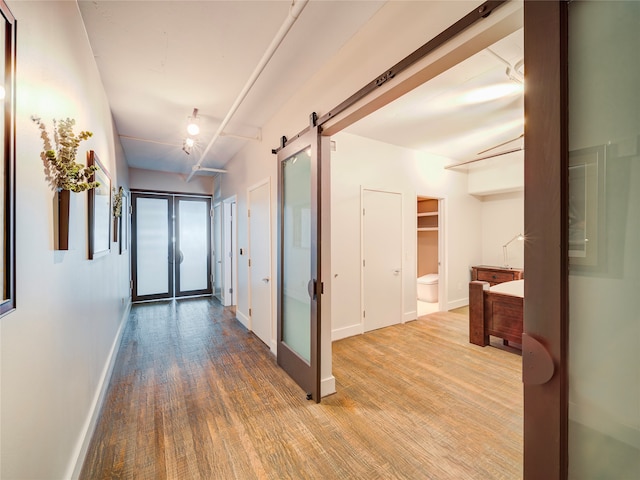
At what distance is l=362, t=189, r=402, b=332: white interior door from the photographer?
4.06 meters

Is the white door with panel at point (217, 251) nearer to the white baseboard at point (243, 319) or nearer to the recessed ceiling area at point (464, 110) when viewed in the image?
the white baseboard at point (243, 319)

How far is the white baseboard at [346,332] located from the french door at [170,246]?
404 centimetres

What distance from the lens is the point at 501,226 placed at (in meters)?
5.52

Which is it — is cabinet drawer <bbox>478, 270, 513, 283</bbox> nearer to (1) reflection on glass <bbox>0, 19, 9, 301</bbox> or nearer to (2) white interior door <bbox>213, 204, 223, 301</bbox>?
(2) white interior door <bbox>213, 204, 223, 301</bbox>

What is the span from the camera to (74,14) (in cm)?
166

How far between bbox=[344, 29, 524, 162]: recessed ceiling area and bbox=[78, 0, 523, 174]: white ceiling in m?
0.01

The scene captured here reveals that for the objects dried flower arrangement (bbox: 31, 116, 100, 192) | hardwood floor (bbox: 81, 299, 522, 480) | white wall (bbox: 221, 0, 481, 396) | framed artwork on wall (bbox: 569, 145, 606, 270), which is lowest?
hardwood floor (bbox: 81, 299, 522, 480)

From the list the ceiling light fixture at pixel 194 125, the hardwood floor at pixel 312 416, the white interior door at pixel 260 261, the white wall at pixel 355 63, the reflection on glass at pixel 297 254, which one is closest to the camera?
the white wall at pixel 355 63

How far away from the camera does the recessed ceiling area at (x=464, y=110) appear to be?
2.32 metres

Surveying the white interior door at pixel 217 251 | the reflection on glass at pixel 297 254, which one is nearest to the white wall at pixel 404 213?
the reflection on glass at pixel 297 254

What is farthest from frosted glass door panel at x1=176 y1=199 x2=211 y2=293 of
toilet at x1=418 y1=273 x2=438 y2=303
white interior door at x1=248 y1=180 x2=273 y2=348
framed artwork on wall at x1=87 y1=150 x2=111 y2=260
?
toilet at x1=418 y1=273 x2=438 y2=303

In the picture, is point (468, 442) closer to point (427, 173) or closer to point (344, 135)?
point (344, 135)

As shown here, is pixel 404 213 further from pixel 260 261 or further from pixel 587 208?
pixel 587 208

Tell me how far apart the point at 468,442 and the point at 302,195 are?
2312 millimetres
